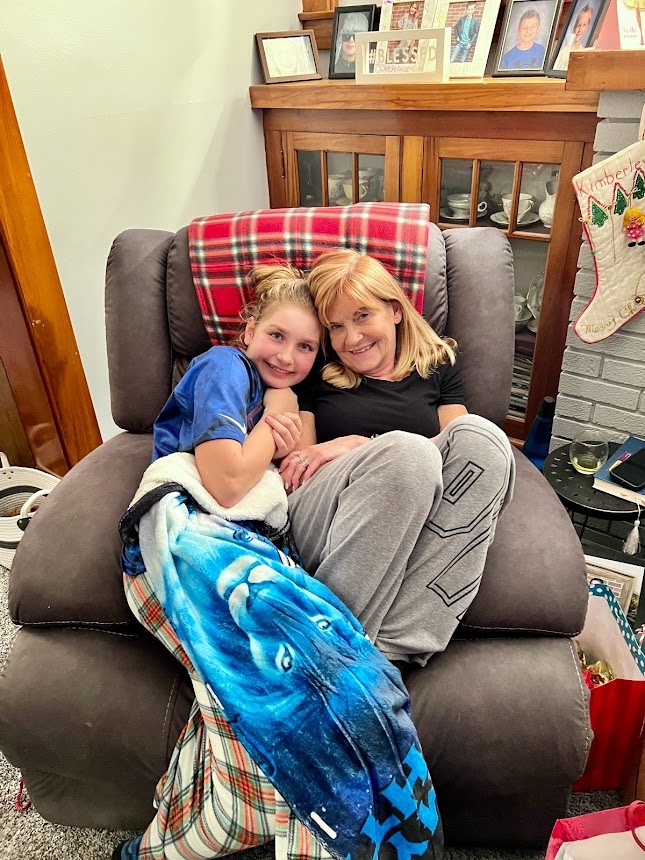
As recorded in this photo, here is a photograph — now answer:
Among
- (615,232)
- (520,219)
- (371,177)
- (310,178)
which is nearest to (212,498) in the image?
(615,232)

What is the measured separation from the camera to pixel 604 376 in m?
1.81

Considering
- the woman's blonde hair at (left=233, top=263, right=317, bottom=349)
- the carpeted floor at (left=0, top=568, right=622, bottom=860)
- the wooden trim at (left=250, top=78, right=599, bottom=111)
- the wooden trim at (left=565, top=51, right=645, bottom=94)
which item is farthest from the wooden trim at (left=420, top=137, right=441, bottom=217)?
the carpeted floor at (left=0, top=568, right=622, bottom=860)

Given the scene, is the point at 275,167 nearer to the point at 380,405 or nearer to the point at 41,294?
the point at 41,294

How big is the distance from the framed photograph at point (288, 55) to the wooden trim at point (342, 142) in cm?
22

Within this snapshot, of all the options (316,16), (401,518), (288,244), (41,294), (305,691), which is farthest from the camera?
(316,16)

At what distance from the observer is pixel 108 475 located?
134 cm

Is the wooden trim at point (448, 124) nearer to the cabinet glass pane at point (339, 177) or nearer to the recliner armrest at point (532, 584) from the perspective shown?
the cabinet glass pane at point (339, 177)

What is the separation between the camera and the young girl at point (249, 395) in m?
1.17

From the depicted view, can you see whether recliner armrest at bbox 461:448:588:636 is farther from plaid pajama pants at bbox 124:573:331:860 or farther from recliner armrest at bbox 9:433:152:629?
recliner armrest at bbox 9:433:152:629

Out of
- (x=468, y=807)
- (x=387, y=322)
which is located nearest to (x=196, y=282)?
(x=387, y=322)

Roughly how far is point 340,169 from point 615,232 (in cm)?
107

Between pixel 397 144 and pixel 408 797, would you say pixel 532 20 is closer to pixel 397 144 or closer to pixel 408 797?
pixel 397 144

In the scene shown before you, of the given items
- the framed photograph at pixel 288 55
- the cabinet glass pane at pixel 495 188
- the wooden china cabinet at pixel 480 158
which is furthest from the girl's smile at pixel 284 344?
the framed photograph at pixel 288 55

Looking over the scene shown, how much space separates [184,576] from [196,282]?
76 cm
